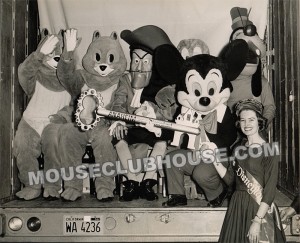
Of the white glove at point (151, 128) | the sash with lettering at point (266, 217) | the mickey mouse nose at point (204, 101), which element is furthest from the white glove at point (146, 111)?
the sash with lettering at point (266, 217)

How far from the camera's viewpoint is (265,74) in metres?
2.21

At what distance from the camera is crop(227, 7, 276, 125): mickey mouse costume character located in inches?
77.9

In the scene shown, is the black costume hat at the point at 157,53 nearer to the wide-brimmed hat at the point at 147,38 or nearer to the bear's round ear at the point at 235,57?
the wide-brimmed hat at the point at 147,38

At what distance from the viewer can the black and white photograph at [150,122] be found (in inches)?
66.2

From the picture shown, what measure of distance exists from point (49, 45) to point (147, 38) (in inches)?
18.9

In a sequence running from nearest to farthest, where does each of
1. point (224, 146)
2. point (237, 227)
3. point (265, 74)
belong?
point (237, 227), point (224, 146), point (265, 74)

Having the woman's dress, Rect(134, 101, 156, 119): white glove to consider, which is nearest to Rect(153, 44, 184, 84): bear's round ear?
Rect(134, 101, 156, 119): white glove

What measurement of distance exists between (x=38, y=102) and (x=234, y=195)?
1.05 metres

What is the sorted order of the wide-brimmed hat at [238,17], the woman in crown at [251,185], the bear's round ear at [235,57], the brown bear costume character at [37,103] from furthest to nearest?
the wide-brimmed hat at [238,17]
the brown bear costume character at [37,103]
the bear's round ear at [235,57]
the woman in crown at [251,185]

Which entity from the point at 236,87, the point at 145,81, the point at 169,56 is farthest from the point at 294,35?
the point at 145,81

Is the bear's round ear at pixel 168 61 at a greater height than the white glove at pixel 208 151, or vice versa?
the bear's round ear at pixel 168 61

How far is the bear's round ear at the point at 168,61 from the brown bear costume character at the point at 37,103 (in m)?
0.54

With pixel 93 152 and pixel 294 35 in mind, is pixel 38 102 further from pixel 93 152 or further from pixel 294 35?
pixel 294 35

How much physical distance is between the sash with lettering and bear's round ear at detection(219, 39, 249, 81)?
1.51 feet
